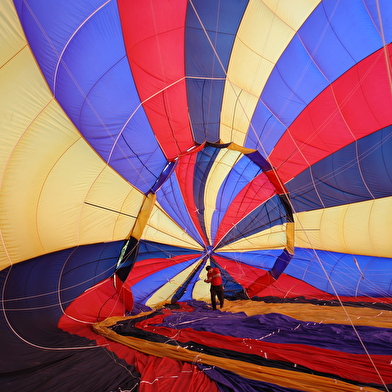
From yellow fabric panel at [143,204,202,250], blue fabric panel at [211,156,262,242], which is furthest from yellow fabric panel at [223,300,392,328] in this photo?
blue fabric panel at [211,156,262,242]

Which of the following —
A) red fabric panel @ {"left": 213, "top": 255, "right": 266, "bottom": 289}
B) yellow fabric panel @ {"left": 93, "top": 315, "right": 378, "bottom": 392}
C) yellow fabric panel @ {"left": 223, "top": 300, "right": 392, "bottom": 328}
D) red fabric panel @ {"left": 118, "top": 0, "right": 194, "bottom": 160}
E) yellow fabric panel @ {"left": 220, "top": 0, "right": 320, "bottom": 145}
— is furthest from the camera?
red fabric panel @ {"left": 213, "top": 255, "right": 266, "bottom": 289}

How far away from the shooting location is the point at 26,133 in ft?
9.94

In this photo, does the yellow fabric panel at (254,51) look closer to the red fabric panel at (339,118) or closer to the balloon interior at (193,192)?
the balloon interior at (193,192)

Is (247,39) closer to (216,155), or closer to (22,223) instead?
(216,155)

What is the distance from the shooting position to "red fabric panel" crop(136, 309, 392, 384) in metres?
2.14

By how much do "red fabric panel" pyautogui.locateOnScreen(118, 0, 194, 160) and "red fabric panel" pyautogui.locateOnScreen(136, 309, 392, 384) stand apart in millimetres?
2239

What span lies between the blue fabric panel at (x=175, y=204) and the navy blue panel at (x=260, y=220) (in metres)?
0.60

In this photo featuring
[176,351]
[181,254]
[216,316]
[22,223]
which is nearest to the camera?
[176,351]

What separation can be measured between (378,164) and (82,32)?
410cm

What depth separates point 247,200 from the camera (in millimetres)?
5613

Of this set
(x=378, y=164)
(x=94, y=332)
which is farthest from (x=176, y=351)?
(x=378, y=164)

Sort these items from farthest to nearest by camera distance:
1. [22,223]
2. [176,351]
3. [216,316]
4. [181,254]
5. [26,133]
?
1. [181,254]
2. [216,316]
3. [22,223]
4. [26,133]
5. [176,351]

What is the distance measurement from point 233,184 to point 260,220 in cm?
78

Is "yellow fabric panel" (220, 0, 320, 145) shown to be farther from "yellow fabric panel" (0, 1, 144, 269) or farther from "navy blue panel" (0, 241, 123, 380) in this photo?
"navy blue panel" (0, 241, 123, 380)
